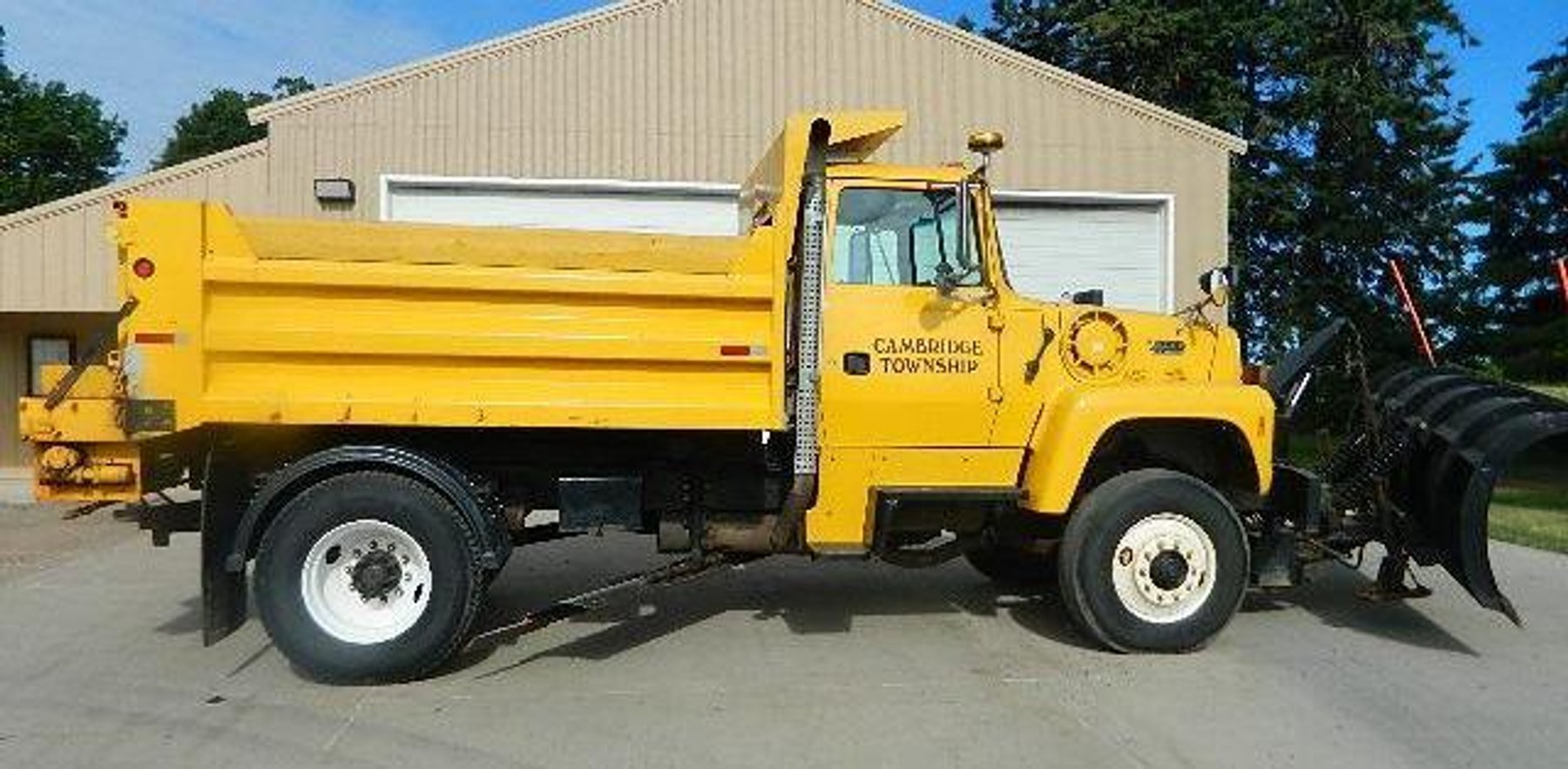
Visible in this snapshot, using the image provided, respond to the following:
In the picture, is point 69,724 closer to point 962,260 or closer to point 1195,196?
point 962,260

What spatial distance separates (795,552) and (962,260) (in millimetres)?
1719

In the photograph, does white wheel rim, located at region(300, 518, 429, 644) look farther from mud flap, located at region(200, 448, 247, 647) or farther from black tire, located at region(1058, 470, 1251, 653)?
black tire, located at region(1058, 470, 1251, 653)

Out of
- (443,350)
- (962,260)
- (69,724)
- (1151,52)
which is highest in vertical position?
(1151,52)

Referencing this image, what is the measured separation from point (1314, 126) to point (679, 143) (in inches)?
942

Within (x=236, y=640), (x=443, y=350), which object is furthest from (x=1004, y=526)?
(x=236, y=640)

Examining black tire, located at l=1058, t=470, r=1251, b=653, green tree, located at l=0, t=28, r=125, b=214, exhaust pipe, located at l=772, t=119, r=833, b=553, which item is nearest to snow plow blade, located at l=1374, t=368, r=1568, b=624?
black tire, located at l=1058, t=470, r=1251, b=653

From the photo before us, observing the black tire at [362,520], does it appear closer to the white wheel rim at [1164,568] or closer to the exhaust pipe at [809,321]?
the exhaust pipe at [809,321]

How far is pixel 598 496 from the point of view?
6.44m

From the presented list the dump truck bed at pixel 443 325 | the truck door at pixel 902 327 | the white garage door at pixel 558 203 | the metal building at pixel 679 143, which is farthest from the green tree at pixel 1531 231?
the dump truck bed at pixel 443 325

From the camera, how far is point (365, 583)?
5977 mm

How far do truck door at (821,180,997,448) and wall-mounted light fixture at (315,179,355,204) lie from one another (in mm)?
9307

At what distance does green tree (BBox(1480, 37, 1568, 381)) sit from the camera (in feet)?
62.6

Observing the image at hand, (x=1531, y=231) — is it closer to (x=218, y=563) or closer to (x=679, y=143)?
(x=679, y=143)

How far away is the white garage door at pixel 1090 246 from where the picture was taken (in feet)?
50.0
